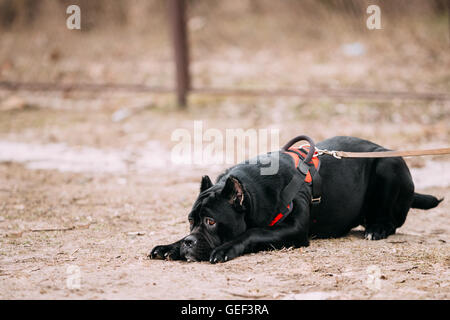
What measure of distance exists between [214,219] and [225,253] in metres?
0.23

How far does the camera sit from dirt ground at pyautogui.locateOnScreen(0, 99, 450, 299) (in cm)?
316

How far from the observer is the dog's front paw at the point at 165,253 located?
377 centimetres

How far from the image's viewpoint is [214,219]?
3.69 metres

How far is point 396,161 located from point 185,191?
7.81ft

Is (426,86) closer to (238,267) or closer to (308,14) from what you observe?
(308,14)

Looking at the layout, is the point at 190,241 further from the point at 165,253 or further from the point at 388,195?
the point at 388,195

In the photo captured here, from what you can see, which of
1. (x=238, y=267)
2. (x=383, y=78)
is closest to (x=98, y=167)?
(x=238, y=267)

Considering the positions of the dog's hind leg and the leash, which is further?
the dog's hind leg

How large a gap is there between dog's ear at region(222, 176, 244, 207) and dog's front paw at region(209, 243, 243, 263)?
291 millimetres
